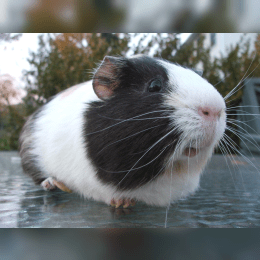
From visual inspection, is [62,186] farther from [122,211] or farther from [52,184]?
[122,211]

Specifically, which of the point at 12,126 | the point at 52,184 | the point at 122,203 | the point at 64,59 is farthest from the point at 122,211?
the point at 12,126

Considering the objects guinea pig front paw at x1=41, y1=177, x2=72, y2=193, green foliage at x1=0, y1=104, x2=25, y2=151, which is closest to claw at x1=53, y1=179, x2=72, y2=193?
guinea pig front paw at x1=41, y1=177, x2=72, y2=193

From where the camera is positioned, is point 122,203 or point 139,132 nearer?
point 139,132

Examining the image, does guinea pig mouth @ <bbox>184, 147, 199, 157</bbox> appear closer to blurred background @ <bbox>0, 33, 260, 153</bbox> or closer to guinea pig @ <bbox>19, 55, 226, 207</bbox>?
guinea pig @ <bbox>19, 55, 226, 207</bbox>

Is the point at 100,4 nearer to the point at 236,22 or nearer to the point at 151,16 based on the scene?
the point at 151,16

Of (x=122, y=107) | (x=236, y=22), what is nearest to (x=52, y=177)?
(x=122, y=107)

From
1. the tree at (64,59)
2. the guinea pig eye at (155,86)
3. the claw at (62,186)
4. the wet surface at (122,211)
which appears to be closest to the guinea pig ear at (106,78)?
the guinea pig eye at (155,86)

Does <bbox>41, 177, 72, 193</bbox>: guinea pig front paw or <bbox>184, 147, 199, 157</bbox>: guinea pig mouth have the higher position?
<bbox>184, 147, 199, 157</bbox>: guinea pig mouth
